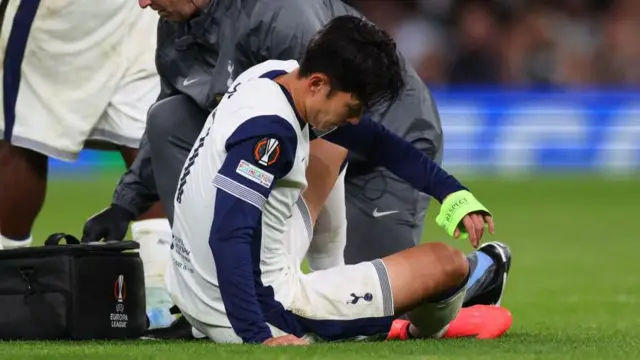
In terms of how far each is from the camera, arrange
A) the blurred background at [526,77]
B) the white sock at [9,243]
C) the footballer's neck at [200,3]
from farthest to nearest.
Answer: the blurred background at [526,77] < the white sock at [9,243] < the footballer's neck at [200,3]

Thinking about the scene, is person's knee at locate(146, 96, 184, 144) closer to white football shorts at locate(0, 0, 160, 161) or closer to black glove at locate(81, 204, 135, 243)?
black glove at locate(81, 204, 135, 243)

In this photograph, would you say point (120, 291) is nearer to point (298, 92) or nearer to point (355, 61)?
point (298, 92)

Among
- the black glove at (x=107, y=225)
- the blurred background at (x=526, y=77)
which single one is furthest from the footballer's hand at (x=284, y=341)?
the blurred background at (x=526, y=77)

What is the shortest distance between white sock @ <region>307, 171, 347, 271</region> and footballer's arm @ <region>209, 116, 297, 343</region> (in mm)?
828

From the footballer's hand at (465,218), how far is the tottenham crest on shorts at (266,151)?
65 centimetres

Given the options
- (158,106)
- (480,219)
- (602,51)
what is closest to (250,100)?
(480,219)

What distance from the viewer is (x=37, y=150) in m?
6.76

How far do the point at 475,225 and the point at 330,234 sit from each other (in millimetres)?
855

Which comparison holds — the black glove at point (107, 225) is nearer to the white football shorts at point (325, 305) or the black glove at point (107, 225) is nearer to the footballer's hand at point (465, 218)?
the white football shorts at point (325, 305)

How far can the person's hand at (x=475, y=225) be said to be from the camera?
483 cm

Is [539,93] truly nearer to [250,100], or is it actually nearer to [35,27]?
[35,27]

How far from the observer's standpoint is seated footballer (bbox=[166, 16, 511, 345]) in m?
4.58

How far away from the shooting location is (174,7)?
5.53m

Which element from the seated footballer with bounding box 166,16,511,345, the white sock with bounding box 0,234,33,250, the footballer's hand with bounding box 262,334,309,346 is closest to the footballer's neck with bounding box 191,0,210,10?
the seated footballer with bounding box 166,16,511,345
